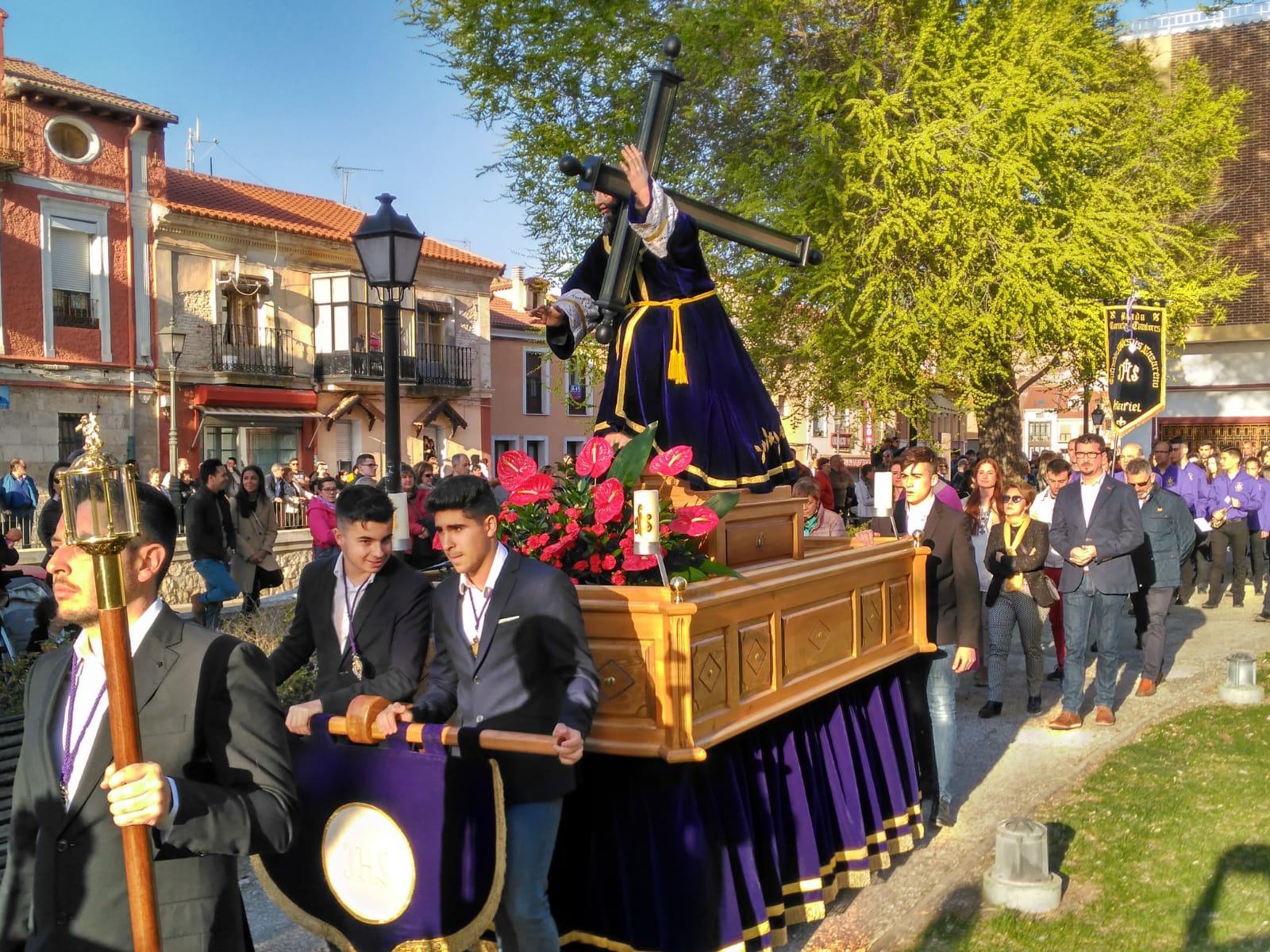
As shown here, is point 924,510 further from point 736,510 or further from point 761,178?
point 761,178

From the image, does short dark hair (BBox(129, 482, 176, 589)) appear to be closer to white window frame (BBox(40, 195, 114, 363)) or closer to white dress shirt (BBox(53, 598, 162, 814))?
white dress shirt (BBox(53, 598, 162, 814))

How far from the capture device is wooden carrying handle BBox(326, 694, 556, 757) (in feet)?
10.4

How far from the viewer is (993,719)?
8344mm

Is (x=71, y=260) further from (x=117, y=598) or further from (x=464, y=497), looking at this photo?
(x=117, y=598)

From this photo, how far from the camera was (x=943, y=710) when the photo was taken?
6086mm

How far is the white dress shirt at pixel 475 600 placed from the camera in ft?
12.2

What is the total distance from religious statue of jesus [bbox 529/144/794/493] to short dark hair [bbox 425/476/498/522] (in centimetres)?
153

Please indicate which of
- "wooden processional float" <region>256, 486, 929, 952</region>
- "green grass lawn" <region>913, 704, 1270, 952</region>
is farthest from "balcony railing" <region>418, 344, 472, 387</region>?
"wooden processional float" <region>256, 486, 929, 952</region>

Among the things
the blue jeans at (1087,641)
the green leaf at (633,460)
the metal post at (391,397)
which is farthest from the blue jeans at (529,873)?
the blue jeans at (1087,641)

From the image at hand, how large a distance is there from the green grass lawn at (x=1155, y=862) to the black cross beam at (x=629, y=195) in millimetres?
2973

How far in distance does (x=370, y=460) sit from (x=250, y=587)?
1.73 m

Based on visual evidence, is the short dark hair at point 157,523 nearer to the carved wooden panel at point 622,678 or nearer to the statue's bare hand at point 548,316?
the carved wooden panel at point 622,678

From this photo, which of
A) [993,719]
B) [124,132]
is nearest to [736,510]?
[993,719]

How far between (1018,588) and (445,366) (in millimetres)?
28579
